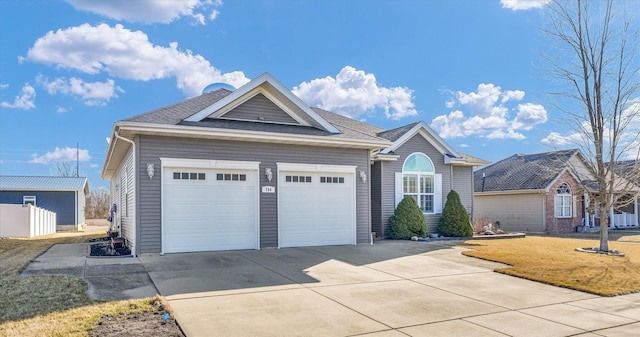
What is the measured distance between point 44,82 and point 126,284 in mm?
27462

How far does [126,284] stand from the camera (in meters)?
7.55

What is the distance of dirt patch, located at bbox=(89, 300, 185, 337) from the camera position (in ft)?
16.4

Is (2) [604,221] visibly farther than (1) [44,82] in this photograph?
No

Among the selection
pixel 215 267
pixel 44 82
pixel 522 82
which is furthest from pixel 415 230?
pixel 44 82

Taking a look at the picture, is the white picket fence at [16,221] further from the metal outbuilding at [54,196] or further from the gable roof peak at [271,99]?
the gable roof peak at [271,99]

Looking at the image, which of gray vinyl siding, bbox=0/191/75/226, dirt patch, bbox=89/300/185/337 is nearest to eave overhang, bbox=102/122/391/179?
dirt patch, bbox=89/300/185/337

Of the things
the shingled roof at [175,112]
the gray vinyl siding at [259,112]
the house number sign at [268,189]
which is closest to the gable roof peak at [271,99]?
the gray vinyl siding at [259,112]

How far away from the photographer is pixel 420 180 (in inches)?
715

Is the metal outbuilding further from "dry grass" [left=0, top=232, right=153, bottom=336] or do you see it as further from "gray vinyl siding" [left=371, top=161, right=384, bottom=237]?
"dry grass" [left=0, top=232, right=153, bottom=336]

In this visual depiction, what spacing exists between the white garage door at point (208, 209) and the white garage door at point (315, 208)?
3.22ft

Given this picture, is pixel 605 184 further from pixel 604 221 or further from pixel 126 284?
pixel 126 284

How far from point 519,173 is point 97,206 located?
36.9 metres

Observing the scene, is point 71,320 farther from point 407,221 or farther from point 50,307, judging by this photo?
point 407,221

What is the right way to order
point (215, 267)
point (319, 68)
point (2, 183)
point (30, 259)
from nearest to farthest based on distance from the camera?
1. point (215, 267)
2. point (30, 259)
3. point (319, 68)
4. point (2, 183)
